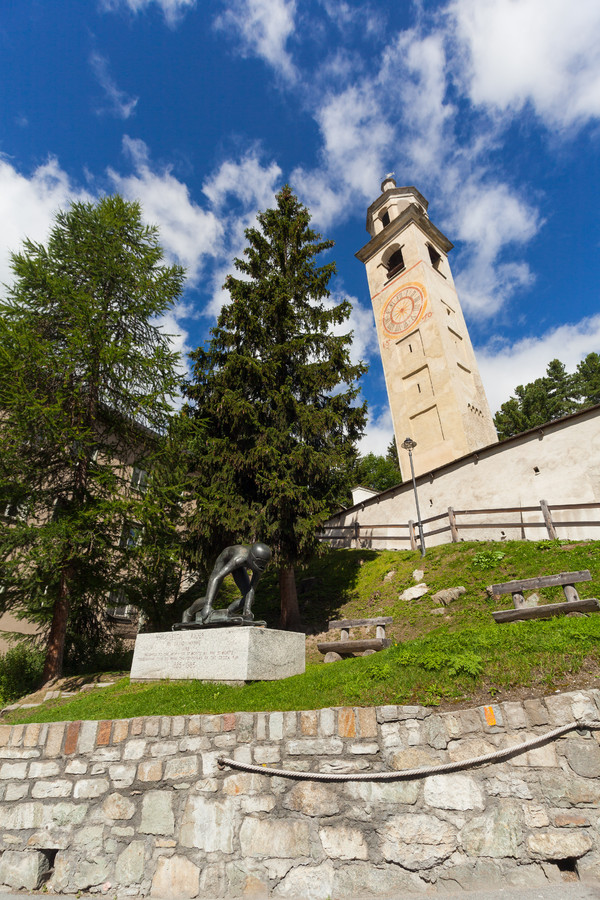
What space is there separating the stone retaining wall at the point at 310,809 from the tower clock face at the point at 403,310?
27438 millimetres

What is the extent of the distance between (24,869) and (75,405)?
325 inches

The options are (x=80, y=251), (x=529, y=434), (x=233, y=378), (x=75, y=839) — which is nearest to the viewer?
(x=75, y=839)

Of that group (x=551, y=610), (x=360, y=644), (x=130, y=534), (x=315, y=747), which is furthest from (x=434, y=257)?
(x=315, y=747)

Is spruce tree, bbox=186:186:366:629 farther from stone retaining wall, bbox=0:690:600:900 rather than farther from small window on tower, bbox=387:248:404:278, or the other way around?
small window on tower, bbox=387:248:404:278

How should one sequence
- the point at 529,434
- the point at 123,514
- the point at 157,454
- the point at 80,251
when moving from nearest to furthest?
the point at 123,514 → the point at 157,454 → the point at 80,251 → the point at 529,434

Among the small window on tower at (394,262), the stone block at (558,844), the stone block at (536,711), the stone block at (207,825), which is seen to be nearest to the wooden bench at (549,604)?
the stone block at (536,711)

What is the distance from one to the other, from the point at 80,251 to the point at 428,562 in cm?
1319

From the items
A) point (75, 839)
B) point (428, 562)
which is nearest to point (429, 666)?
point (75, 839)

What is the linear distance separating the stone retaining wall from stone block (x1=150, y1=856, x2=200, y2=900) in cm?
1

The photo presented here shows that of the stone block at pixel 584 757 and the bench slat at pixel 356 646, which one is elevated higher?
the bench slat at pixel 356 646

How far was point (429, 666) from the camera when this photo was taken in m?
4.52

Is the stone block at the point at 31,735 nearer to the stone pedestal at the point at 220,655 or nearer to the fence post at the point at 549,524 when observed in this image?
the stone pedestal at the point at 220,655

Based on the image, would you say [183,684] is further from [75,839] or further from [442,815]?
[442,815]

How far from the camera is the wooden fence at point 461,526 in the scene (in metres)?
13.1
